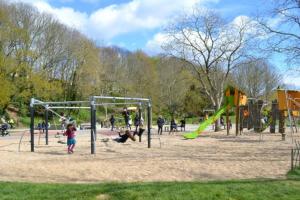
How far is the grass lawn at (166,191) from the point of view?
879 cm

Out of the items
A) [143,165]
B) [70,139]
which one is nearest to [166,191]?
[143,165]

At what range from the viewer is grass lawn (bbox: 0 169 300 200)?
28.8ft

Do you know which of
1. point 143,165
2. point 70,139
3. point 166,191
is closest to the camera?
point 166,191

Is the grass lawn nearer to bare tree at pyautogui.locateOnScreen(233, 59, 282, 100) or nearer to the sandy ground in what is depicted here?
the sandy ground

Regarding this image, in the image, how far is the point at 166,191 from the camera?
912 centimetres

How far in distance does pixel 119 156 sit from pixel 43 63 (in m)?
39.7

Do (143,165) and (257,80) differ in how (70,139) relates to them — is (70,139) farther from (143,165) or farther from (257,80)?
(257,80)

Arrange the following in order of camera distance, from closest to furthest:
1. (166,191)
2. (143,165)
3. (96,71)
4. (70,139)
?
(166,191) → (143,165) → (70,139) → (96,71)

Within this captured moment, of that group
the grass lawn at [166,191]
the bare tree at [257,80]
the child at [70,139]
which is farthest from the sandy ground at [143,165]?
the bare tree at [257,80]

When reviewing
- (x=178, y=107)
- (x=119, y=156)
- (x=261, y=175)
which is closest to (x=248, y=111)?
(x=119, y=156)

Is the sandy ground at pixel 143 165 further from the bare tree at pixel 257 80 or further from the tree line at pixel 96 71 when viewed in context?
the bare tree at pixel 257 80

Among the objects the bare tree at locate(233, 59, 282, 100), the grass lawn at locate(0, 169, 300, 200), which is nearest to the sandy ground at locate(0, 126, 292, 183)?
the grass lawn at locate(0, 169, 300, 200)

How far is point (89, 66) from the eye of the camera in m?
61.4

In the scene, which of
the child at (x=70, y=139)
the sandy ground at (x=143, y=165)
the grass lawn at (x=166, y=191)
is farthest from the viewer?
the child at (x=70, y=139)
